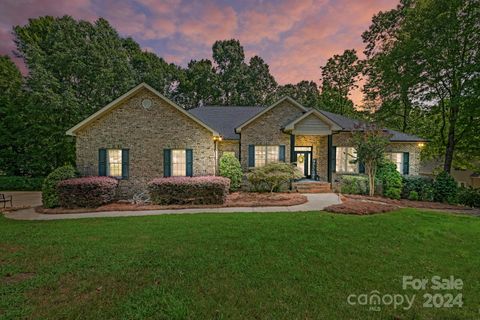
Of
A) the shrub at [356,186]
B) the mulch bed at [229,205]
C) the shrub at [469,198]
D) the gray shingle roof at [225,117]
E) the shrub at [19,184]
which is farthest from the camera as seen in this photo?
the shrub at [19,184]

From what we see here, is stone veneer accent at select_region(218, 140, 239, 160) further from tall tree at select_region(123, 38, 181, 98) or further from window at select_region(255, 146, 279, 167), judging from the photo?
tall tree at select_region(123, 38, 181, 98)

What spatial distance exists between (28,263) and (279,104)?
1360cm

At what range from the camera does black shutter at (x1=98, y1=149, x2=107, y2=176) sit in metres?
11.9

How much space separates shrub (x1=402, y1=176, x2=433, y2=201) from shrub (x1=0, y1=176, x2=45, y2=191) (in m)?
27.2

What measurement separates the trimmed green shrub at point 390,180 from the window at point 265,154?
656cm

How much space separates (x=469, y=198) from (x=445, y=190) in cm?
106

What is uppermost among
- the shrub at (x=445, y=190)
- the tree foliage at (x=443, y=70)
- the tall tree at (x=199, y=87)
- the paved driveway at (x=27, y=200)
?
the tall tree at (x=199, y=87)

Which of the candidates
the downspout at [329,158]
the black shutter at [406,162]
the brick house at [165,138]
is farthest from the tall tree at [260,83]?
the black shutter at [406,162]

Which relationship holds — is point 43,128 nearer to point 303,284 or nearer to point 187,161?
point 187,161

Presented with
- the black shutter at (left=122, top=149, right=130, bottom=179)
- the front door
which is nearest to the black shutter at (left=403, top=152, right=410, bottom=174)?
the front door

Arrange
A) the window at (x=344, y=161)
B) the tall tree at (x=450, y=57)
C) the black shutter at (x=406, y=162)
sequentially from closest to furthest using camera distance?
the tall tree at (x=450, y=57), the black shutter at (x=406, y=162), the window at (x=344, y=161)

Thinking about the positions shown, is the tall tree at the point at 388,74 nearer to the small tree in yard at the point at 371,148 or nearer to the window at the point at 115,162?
the small tree in yard at the point at 371,148

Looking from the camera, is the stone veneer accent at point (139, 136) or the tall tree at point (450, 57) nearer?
the stone veneer accent at point (139, 136)

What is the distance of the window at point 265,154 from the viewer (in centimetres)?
1416
